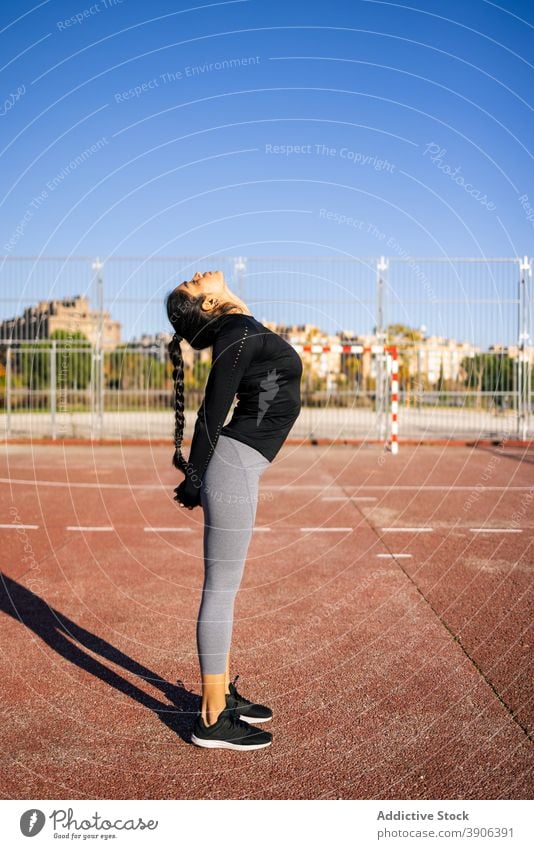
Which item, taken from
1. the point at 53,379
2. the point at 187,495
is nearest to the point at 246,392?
the point at 187,495

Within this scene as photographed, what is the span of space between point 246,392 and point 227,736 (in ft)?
5.45

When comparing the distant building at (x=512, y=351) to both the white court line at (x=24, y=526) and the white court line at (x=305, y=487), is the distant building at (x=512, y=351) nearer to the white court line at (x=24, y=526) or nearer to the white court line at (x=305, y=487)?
the white court line at (x=305, y=487)

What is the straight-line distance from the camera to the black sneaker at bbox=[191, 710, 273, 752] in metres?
3.63

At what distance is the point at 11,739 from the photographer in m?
3.74

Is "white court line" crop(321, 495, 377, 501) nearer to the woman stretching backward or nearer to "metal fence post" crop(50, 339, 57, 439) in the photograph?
the woman stretching backward

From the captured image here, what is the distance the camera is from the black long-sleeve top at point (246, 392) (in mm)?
3326

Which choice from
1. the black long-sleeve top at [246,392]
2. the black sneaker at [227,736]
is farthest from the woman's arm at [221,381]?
the black sneaker at [227,736]

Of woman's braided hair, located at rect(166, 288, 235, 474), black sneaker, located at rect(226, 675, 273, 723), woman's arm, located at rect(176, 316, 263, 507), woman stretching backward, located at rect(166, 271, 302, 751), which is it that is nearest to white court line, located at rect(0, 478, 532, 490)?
black sneaker, located at rect(226, 675, 273, 723)

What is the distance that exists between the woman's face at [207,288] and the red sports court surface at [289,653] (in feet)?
7.08

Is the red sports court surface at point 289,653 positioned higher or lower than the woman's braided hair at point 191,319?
lower

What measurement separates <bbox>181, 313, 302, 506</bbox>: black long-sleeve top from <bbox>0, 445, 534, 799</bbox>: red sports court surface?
1314mm

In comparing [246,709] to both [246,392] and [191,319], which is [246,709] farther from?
[191,319]

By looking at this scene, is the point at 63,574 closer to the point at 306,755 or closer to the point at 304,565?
the point at 304,565

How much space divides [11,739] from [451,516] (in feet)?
24.1
